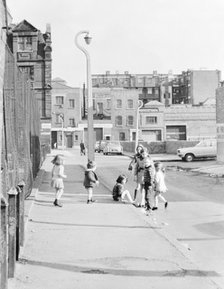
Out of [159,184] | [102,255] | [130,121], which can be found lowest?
[102,255]

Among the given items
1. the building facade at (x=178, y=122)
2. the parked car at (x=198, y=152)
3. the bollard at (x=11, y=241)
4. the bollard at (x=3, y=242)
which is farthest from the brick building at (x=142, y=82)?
the bollard at (x=3, y=242)

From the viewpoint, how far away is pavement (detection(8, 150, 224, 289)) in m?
6.34

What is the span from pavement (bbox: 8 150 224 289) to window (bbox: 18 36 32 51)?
49.6 meters

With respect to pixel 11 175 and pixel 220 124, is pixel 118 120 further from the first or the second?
pixel 11 175

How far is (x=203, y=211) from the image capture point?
526 inches

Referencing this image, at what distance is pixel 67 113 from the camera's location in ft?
268

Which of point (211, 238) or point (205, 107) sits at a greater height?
point (205, 107)

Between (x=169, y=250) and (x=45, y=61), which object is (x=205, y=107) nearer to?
(x=45, y=61)

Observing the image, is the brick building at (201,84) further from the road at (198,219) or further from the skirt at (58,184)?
Answer: the skirt at (58,184)

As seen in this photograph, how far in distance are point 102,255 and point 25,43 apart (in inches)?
2166

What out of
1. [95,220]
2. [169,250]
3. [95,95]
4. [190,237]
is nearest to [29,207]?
[95,220]

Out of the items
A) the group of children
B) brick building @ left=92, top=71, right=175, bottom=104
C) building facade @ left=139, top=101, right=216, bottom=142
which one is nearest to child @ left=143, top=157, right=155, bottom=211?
the group of children

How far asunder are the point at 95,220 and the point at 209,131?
6873cm

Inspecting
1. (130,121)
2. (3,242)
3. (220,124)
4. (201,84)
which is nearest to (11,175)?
(3,242)
